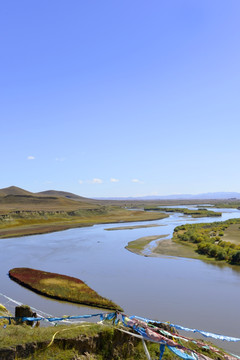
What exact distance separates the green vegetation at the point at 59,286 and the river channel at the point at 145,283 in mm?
765

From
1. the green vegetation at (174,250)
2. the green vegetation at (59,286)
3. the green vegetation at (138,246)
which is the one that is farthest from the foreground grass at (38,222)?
the green vegetation at (59,286)

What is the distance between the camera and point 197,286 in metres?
28.5

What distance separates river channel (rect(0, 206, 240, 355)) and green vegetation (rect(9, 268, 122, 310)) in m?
0.77

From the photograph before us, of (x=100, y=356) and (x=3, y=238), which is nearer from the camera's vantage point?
(x=100, y=356)

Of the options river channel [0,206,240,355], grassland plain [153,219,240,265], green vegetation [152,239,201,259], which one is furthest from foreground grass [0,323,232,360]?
green vegetation [152,239,201,259]

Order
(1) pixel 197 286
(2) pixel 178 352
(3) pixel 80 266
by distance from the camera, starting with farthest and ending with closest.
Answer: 1. (3) pixel 80 266
2. (1) pixel 197 286
3. (2) pixel 178 352

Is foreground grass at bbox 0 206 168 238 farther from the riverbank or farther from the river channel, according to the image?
the riverbank

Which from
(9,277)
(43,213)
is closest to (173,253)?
(9,277)

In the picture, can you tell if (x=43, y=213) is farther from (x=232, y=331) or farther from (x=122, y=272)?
(x=232, y=331)

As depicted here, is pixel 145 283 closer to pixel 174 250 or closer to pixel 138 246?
pixel 174 250

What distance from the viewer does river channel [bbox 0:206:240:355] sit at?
71.0 ft

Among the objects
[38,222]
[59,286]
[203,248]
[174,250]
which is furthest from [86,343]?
[38,222]

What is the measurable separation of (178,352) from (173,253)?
3606 centimetres

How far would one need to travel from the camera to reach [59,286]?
Answer: 27812 millimetres
